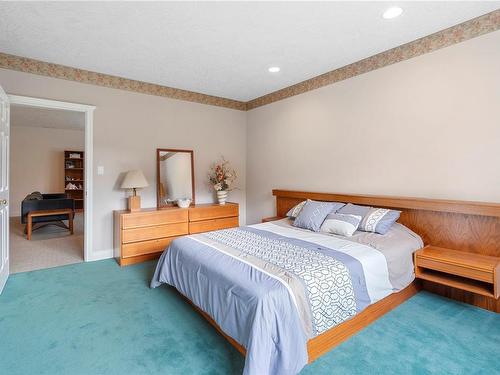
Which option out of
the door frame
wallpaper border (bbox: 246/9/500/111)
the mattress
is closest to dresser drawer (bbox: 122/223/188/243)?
the door frame

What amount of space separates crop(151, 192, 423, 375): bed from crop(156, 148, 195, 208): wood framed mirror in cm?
169

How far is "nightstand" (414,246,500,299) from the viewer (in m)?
2.10

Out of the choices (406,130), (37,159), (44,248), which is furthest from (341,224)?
(37,159)

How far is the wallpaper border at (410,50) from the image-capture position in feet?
7.83

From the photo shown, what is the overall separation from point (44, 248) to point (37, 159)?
4.48 meters

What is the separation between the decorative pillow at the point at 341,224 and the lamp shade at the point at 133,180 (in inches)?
94.9

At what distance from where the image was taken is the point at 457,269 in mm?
2229

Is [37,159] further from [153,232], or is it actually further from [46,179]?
[153,232]

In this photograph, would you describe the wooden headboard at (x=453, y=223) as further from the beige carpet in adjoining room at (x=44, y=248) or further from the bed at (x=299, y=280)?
the beige carpet in adjoining room at (x=44, y=248)

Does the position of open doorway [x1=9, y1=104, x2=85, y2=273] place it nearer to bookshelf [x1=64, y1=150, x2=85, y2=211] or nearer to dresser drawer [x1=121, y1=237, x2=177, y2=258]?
bookshelf [x1=64, y1=150, x2=85, y2=211]

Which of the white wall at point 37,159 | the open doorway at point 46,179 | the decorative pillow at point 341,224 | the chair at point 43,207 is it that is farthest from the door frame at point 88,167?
the white wall at point 37,159

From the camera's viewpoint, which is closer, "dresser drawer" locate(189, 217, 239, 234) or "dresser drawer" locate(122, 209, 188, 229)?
"dresser drawer" locate(122, 209, 188, 229)

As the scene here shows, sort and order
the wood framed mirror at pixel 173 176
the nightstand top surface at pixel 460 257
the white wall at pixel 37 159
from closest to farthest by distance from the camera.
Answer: the nightstand top surface at pixel 460 257, the wood framed mirror at pixel 173 176, the white wall at pixel 37 159

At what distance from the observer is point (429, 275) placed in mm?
2465
